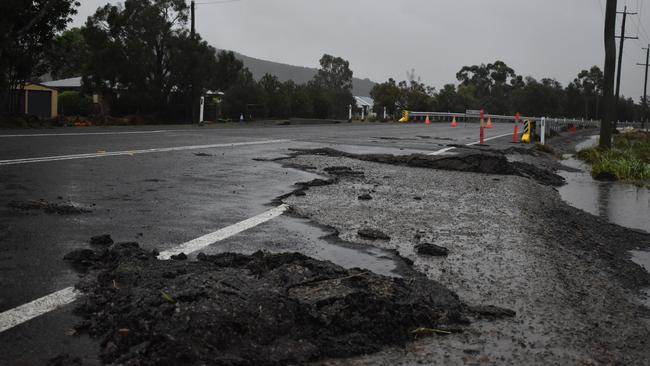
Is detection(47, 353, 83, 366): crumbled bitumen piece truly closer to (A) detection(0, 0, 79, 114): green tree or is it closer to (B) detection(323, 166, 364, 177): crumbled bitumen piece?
(B) detection(323, 166, 364, 177): crumbled bitumen piece

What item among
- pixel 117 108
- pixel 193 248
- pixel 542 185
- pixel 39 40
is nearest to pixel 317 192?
pixel 193 248

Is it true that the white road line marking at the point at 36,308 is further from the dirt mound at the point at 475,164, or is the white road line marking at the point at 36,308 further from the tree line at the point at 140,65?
the tree line at the point at 140,65

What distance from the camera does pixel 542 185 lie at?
10.3 m

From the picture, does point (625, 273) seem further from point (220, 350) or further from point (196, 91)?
point (196, 91)

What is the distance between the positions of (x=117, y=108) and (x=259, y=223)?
2829 cm

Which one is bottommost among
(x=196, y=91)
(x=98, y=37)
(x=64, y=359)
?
(x=64, y=359)

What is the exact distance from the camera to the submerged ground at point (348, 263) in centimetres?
289

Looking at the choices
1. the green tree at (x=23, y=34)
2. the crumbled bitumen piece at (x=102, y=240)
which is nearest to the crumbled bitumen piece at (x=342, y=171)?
the crumbled bitumen piece at (x=102, y=240)

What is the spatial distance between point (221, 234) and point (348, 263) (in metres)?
1.16

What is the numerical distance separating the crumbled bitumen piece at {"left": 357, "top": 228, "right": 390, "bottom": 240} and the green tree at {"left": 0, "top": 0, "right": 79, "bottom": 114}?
62.9 ft

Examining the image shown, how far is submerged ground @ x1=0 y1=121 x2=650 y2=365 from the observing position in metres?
2.89

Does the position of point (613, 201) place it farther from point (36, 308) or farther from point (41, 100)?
point (41, 100)

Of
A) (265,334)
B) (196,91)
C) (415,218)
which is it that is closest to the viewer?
(265,334)

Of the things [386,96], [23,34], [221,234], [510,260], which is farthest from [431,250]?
[386,96]
